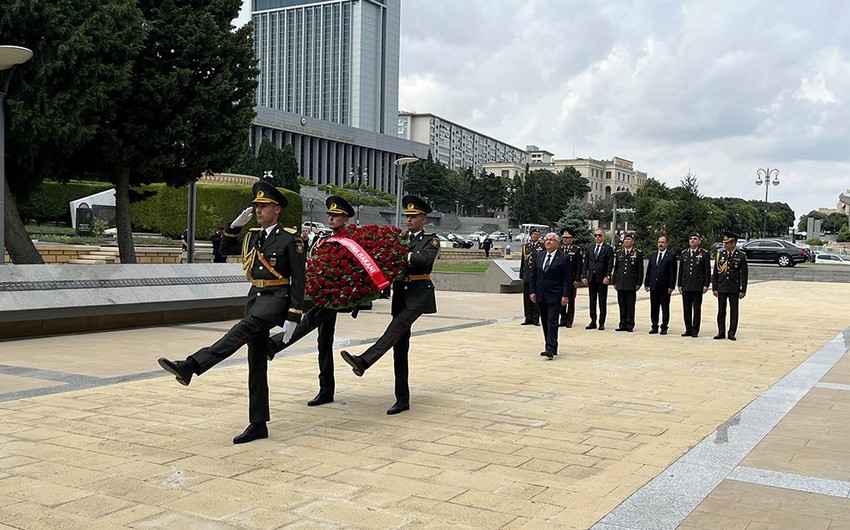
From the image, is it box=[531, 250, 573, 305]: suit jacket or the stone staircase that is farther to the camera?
the stone staircase

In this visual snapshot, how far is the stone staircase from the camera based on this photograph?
22.8 meters

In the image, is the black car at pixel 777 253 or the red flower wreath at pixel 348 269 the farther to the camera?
the black car at pixel 777 253

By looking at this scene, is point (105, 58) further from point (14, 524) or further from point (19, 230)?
point (14, 524)

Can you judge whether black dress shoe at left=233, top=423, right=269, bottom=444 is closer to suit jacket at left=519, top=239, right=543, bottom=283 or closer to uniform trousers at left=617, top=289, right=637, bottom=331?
suit jacket at left=519, top=239, right=543, bottom=283

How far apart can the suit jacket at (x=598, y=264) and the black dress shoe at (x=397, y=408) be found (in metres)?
8.83

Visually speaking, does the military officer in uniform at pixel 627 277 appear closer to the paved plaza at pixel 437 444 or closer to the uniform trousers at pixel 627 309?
the uniform trousers at pixel 627 309

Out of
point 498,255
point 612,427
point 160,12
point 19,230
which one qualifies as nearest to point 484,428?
point 612,427

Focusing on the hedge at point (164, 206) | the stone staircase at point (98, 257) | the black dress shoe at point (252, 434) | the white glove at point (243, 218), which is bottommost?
the black dress shoe at point (252, 434)

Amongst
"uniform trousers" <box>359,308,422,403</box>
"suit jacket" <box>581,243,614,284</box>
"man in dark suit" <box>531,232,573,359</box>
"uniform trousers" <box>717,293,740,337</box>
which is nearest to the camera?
"uniform trousers" <box>359,308,422,403</box>

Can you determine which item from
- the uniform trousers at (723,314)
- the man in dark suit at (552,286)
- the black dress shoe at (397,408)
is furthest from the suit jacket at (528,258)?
the black dress shoe at (397,408)

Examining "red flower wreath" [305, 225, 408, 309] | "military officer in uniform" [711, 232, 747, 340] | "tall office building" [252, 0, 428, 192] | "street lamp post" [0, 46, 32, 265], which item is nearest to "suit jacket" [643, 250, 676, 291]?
"military officer in uniform" [711, 232, 747, 340]

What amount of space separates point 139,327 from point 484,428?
28.5ft

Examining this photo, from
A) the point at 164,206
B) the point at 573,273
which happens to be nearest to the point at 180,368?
the point at 573,273

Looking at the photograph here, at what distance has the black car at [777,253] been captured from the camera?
43.2 metres
